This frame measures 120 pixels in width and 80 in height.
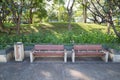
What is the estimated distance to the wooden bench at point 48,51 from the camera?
7200mm

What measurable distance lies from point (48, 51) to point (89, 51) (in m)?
1.98

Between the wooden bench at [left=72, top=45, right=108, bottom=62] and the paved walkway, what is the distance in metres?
0.37

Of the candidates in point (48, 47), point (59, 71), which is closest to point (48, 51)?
point (48, 47)

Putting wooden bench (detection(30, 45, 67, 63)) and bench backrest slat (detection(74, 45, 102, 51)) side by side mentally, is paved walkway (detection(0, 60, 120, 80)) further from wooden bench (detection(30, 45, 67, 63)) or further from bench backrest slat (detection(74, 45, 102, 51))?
bench backrest slat (detection(74, 45, 102, 51))

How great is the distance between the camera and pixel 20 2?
10.2 metres

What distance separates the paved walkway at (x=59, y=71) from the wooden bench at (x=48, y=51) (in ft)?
1.11

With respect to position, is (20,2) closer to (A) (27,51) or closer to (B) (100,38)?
(A) (27,51)

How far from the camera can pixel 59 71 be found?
6.07 m

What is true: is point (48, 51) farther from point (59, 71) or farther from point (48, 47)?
point (59, 71)

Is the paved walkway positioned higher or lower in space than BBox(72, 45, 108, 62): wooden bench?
lower

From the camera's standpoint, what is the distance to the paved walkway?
551 centimetres

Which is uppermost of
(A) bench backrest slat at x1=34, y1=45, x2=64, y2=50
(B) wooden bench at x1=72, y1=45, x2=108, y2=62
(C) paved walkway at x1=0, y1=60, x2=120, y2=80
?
(A) bench backrest slat at x1=34, y1=45, x2=64, y2=50

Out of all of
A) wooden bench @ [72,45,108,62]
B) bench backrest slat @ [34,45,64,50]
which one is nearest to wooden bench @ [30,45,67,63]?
bench backrest slat @ [34,45,64,50]

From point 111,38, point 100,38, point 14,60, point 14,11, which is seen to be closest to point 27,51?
point 14,60
